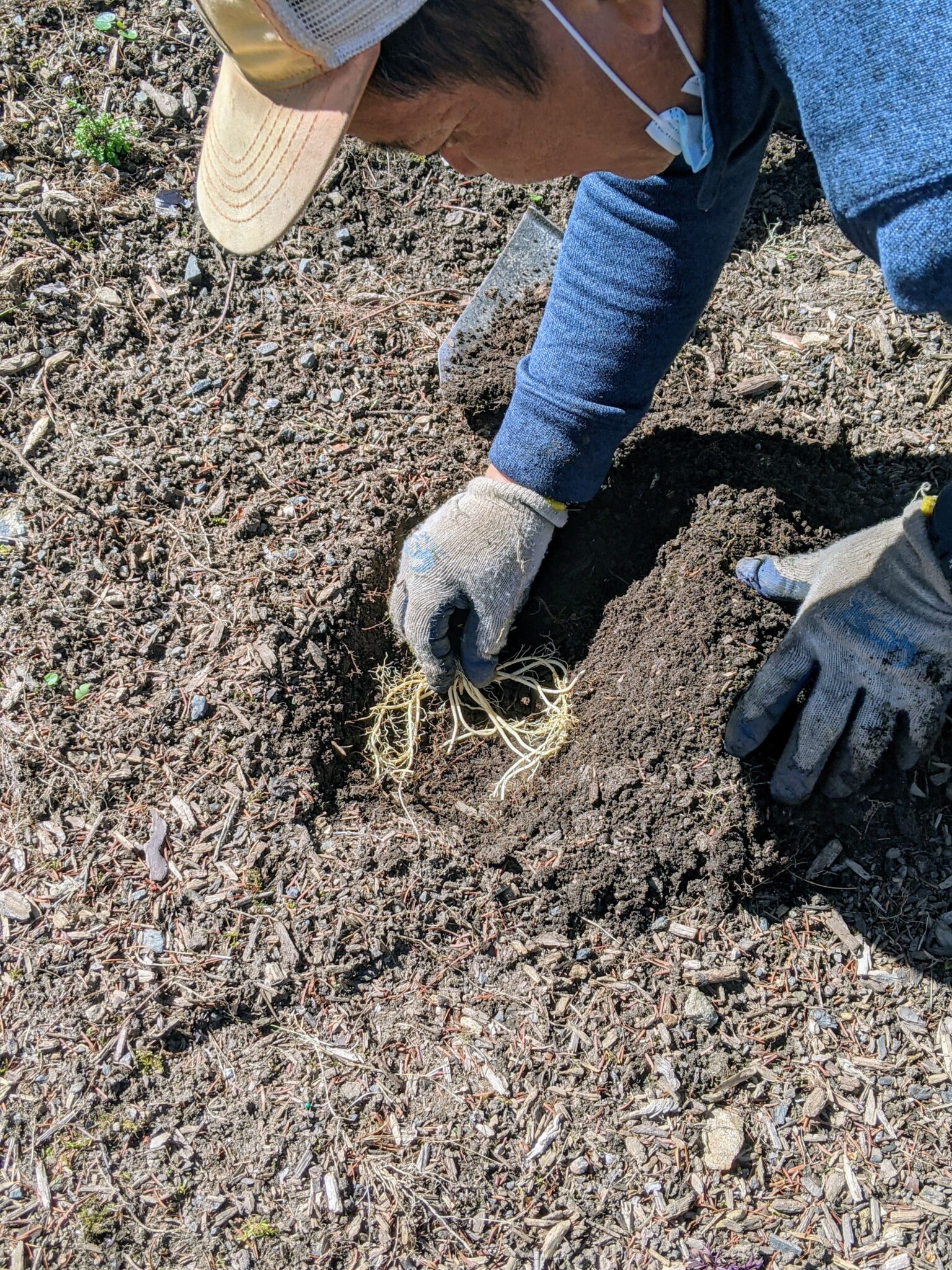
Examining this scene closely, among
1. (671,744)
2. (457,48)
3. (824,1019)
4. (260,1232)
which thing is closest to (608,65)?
(457,48)

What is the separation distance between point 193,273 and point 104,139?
632 mm

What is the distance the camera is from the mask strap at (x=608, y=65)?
56.2 inches

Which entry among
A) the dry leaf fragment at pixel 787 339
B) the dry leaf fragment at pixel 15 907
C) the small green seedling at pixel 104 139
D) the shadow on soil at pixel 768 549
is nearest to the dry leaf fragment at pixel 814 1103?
the shadow on soil at pixel 768 549

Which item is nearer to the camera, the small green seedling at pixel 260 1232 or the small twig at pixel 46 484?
the small green seedling at pixel 260 1232

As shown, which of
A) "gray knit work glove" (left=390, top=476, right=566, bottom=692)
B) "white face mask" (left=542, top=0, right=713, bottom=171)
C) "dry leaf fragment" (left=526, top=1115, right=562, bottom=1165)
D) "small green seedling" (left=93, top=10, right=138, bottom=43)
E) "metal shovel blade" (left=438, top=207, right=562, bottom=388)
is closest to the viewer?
"white face mask" (left=542, top=0, right=713, bottom=171)

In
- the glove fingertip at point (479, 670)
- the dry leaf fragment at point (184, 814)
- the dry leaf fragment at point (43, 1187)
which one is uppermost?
the glove fingertip at point (479, 670)

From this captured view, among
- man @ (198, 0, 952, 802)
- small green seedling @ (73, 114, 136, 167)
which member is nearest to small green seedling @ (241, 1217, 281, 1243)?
man @ (198, 0, 952, 802)

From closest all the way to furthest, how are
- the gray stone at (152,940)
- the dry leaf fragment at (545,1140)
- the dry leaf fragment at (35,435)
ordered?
1. the dry leaf fragment at (545,1140)
2. the gray stone at (152,940)
3. the dry leaf fragment at (35,435)

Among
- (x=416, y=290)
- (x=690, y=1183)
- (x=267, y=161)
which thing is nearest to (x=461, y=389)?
(x=416, y=290)

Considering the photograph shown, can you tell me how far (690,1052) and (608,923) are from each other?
1.12 ft

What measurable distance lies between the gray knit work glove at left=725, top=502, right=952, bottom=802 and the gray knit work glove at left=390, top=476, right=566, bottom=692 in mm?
722

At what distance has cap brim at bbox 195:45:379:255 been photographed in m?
1.38

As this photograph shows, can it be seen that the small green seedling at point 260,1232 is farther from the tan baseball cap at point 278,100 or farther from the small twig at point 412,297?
the small twig at point 412,297

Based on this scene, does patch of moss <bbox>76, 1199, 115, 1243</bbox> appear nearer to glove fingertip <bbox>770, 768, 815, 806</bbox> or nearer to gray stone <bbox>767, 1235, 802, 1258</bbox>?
gray stone <bbox>767, 1235, 802, 1258</bbox>
